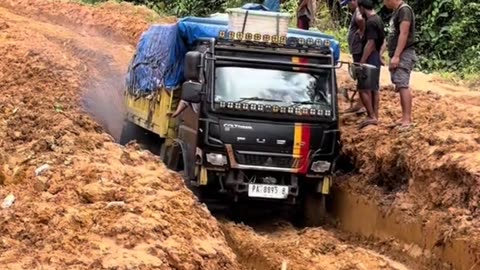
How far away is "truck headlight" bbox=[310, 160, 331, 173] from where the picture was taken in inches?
413

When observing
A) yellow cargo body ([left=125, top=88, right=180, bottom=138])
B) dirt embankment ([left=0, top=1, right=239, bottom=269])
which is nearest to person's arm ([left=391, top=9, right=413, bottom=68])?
yellow cargo body ([left=125, top=88, right=180, bottom=138])

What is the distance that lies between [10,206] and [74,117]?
16.8ft

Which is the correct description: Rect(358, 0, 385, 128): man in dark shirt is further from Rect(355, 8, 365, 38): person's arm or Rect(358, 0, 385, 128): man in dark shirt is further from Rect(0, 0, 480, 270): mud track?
Rect(0, 0, 480, 270): mud track

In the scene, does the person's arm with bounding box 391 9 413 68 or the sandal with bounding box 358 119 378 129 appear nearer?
the person's arm with bounding box 391 9 413 68

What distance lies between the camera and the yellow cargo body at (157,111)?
11523mm

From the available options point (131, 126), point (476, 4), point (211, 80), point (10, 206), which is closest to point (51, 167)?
point (10, 206)

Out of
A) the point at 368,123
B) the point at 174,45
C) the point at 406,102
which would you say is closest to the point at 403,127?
the point at 406,102

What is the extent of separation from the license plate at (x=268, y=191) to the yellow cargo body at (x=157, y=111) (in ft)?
5.52

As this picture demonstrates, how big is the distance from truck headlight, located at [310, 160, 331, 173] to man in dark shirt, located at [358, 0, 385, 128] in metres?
1.40

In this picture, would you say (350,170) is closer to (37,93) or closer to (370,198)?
(370,198)

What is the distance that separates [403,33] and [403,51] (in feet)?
0.84

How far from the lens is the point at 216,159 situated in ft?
33.7

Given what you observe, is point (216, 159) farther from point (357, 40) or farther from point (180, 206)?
point (357, 40)

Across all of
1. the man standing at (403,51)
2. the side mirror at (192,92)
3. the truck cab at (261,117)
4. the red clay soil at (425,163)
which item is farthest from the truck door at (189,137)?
the man standing at (403,51)
